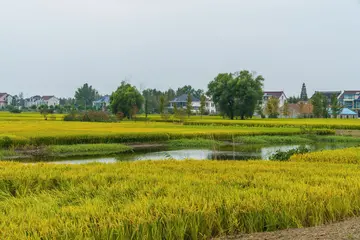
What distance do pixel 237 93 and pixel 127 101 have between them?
20.0 metres

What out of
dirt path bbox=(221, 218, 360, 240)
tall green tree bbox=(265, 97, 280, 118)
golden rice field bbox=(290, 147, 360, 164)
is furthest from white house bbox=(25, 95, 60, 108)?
dirt path bbox=(221, 218, 360, 240)

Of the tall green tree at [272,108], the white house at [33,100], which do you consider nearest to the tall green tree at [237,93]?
the tall green tree at [272,108]

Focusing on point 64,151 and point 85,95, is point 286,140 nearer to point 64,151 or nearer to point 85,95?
point 64,151

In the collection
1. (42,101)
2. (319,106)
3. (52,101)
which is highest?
(42,101)

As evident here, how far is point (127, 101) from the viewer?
256 feet

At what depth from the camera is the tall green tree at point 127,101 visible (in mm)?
78000

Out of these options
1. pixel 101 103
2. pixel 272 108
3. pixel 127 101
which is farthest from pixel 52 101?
pixel 272 108

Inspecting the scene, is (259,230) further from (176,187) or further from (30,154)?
(30,154)

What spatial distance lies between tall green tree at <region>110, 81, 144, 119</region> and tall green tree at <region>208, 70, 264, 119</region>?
14013mm

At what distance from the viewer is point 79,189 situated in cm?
789

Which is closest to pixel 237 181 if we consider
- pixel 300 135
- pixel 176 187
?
pixel 176 187

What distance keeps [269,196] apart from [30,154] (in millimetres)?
20987

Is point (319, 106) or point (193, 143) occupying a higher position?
point (319, 106)

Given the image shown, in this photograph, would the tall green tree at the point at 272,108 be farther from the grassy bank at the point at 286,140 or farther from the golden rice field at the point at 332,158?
the golden rice field at the point at 332,158
